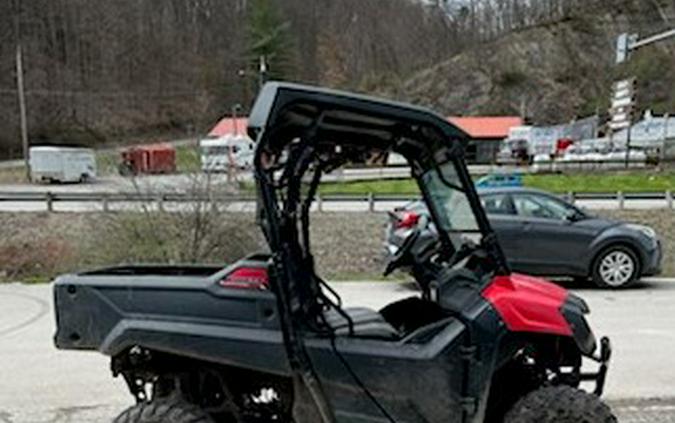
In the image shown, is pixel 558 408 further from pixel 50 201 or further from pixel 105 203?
pixel 50 201

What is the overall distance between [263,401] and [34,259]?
1287cm

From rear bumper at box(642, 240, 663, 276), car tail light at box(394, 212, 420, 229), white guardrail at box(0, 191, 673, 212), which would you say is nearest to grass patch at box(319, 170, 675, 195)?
white guardrail at box(0, 191, 673, 212)

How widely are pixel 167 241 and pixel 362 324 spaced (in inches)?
380

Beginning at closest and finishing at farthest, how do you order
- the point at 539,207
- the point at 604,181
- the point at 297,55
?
the point at 539,207 → the point at 604,181 → the point at 297,55

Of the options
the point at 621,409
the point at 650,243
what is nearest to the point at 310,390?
the point at 621,409

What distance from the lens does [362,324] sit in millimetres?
3744

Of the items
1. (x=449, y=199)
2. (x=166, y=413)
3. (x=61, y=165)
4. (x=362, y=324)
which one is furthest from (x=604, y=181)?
(x=166, y=413)

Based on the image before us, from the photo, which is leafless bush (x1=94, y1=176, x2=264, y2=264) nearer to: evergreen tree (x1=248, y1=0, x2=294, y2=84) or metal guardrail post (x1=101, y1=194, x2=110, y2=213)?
metal guardrail post (x1=101, y1=194, x2=110, y2=213)

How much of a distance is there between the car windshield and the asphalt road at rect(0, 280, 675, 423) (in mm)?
2227

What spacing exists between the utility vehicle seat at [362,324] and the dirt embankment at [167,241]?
6.45 metres

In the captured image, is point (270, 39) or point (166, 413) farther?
point (270, 39)

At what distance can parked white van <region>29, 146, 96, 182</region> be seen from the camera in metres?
40.4

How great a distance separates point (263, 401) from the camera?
12.3 ft

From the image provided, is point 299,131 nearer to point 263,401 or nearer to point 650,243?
point 263,401
